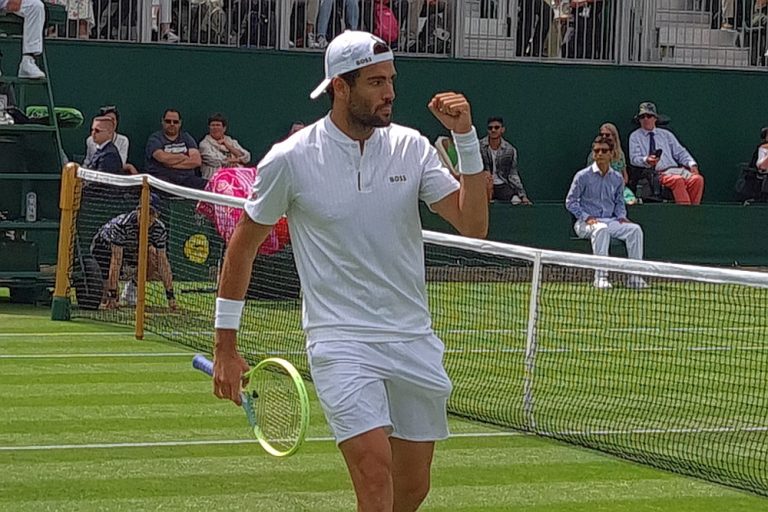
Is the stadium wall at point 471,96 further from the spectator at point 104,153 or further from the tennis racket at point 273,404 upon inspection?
the tennis racket at point 273,404

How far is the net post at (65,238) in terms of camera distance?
1486 cm

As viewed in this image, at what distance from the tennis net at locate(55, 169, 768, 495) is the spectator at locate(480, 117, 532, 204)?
3.06 metres

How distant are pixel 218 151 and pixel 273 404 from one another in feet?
49.9

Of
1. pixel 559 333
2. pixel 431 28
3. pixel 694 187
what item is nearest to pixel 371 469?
pixel 559 333

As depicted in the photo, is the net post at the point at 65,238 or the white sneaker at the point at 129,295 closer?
the net post at the point at 65,238

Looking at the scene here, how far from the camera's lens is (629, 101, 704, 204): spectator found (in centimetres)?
2312

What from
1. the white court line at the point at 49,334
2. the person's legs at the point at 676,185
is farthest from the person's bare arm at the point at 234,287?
the person's legs at the point at 676,185

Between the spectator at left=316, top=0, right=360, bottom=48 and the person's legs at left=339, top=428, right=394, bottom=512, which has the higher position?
the spectator at left=316, top=0, right=360, bottom=48

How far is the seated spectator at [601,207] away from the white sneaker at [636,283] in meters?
3.85

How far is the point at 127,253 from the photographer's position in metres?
15.8

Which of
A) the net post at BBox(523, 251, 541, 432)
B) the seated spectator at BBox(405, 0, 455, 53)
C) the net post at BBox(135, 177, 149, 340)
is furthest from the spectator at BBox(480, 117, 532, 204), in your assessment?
the net post at BBox(523, 251, 541, 432)

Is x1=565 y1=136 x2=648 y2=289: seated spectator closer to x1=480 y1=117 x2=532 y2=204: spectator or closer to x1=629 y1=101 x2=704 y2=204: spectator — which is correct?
x1=480 y1=117 x2=532 y2=204: spectator

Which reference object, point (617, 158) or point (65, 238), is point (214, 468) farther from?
point (617, 158)

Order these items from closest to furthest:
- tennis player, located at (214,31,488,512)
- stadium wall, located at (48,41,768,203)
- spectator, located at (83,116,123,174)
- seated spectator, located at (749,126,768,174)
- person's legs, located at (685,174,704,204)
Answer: tennis player, located at (214,31,488,512) → spectator, located at (83,116,123,174) → stadium wall, located at (48,41,768,203) → person's legs, located at (685,174,704,204) → seated spectator, located at (749,126,768,174)
